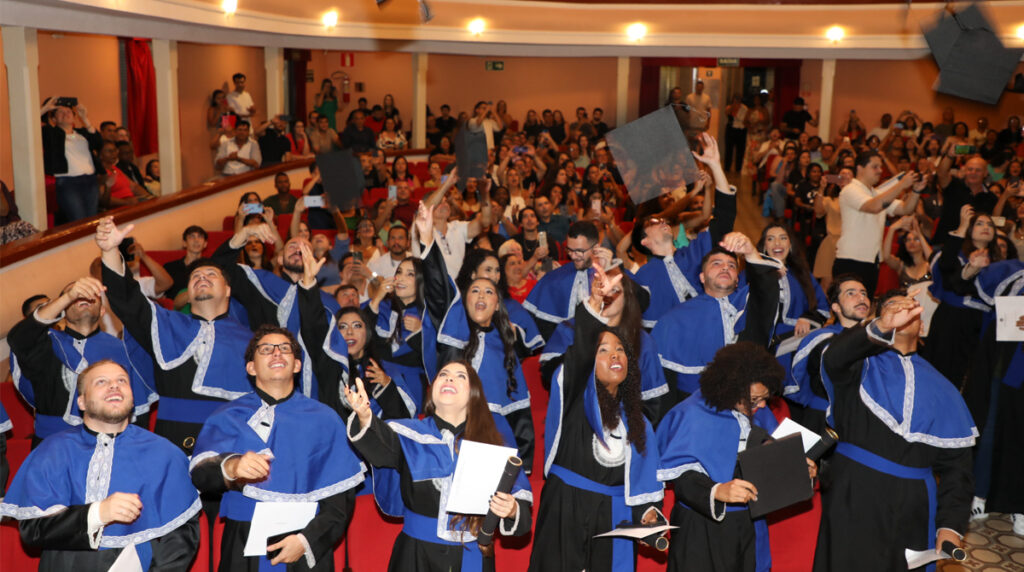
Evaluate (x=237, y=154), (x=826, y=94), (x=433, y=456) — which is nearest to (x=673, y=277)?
(x=433, y=456)

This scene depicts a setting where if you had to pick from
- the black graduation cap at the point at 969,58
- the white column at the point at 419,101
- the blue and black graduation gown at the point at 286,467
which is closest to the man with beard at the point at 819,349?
the black graduation cap at the point at 969,58

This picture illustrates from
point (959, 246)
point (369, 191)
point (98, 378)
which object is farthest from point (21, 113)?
point (959, 246)

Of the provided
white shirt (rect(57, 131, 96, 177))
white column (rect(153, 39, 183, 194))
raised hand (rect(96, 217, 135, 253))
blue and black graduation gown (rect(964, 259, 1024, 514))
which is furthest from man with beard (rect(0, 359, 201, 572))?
white column (rect(153, 39, 183, 194))

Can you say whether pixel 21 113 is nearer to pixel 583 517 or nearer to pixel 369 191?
pixel 369 191

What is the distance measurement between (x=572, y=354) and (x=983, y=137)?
1497cm

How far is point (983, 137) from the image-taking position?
16922 millimetres

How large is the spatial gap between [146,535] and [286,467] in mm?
591

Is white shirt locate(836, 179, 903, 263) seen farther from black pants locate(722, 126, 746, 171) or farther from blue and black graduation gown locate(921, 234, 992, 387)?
black pants locate(722, 126, 746, 171)

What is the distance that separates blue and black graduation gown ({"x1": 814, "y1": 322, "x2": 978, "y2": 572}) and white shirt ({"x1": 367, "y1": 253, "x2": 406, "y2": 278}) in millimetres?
4180

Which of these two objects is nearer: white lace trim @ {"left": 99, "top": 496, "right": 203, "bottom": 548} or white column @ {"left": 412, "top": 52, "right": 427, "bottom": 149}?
white lace trim @ {"left": 99, "top": 496, "right": 203, "bottom": 548}

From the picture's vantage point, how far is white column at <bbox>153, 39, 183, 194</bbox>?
11.6 m

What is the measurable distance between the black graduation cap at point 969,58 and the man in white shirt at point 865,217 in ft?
7.45

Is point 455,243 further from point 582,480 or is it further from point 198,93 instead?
point 198,93

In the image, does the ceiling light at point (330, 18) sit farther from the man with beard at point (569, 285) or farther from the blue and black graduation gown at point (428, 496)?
the blue and black graduation gown at point (428, 496)
